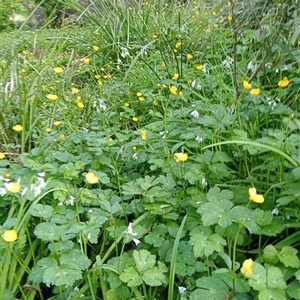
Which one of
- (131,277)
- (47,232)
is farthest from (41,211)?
(131,277)

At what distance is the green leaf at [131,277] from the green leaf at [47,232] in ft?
0.70

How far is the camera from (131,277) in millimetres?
988

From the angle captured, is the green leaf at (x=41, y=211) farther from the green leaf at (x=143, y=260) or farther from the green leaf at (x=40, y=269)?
the green leaf at (x=143, y=260)

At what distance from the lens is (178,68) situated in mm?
2342

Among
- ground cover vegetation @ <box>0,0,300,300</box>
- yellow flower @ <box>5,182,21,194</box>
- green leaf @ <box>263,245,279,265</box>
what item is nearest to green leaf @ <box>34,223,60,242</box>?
ground cover vegetation @ <box>0,0,300,300</box>

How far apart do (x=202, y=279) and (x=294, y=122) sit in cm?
60

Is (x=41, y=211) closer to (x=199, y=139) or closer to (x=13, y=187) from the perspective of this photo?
(x=13, y=187)

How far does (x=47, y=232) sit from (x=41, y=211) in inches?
3.2

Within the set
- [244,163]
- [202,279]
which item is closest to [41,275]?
[202,279]

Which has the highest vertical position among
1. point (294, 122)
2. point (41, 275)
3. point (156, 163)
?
point (294, 122)

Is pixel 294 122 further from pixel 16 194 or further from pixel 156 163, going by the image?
pixel 16 194

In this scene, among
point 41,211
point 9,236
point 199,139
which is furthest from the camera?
point 199,139

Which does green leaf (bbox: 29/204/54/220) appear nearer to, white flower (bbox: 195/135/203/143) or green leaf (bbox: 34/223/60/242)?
green leaf (bbox: 34/223/60/242)

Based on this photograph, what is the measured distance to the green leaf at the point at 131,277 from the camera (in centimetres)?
97
